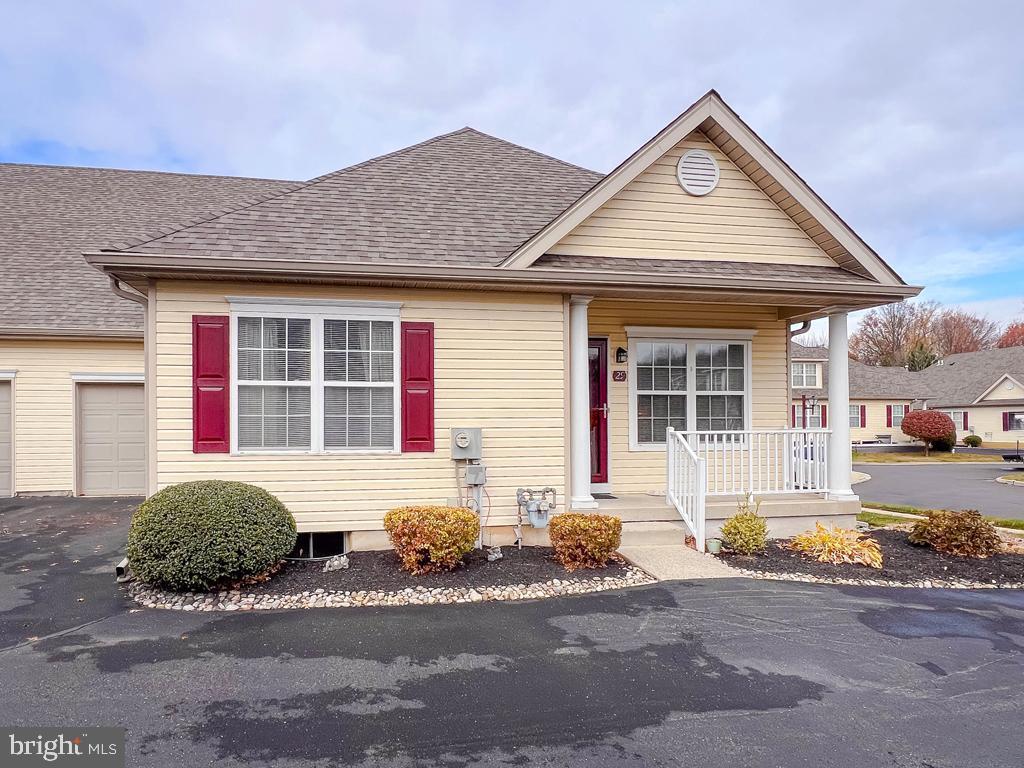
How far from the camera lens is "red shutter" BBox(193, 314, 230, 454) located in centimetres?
619

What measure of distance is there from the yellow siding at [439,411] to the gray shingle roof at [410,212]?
1.53 ft

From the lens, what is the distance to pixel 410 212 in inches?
304

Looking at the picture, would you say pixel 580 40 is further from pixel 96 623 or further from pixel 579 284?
pixel 96 623

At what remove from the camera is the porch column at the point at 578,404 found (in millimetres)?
7000

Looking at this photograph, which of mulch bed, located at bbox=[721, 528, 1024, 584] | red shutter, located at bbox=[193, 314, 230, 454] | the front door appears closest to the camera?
mulch bed, located at bbox=[721, 528, 1024, 584]

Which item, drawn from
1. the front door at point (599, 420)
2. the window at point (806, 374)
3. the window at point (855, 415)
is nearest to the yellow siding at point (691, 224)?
the front door at point (599, 420)

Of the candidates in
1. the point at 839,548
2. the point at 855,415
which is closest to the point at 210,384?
the point at 839,548

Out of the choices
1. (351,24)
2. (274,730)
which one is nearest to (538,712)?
(274,730)

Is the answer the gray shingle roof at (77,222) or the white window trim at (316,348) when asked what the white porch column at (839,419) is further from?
the gray shingle roof at (77,222)

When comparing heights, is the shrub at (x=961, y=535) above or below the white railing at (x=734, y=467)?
below

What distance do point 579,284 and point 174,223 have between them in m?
10.5

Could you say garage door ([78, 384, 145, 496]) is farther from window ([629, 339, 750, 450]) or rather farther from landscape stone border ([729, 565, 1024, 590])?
landscape stone border ([729, 565, 1024, 590])

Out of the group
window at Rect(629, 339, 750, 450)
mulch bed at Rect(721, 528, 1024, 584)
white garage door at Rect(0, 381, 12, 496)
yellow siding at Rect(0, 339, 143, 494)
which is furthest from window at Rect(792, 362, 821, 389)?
white garage door at Rect(0, 381, 12, 496)

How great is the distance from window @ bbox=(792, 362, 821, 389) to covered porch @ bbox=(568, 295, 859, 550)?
29.0 meters
